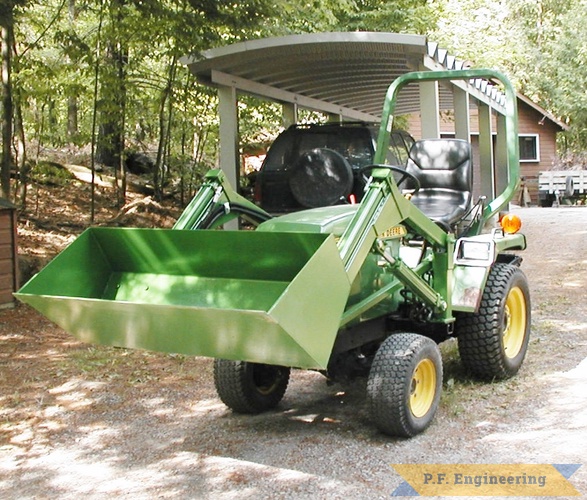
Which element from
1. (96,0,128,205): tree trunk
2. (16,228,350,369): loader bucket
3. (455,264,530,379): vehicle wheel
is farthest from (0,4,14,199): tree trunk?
(455,264,530,379): vehicle wheel

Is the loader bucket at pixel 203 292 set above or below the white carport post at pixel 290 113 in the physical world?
below

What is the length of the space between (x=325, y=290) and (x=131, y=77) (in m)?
9.26

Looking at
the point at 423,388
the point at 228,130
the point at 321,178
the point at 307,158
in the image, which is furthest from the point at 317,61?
the point at 423,388

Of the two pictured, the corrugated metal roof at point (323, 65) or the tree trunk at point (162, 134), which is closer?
the corrugated metal roof at point (323, 65)

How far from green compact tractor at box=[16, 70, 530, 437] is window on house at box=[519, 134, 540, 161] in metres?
27.6

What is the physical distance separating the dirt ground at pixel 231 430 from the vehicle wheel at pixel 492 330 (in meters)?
0.14

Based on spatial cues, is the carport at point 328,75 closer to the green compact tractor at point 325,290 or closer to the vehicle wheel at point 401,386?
the green compact tractor at point 325,290

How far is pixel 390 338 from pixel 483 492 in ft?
3.56

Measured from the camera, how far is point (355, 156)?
9352 mm

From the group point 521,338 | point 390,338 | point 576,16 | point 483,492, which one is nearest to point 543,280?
point 521,338

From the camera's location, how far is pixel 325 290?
12.1 feet

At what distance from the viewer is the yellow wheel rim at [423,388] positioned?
176 inches

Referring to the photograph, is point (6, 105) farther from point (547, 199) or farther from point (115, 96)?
point (547, 199)

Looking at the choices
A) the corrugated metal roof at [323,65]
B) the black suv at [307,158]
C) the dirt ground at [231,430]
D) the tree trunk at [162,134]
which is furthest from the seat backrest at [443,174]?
the tree trunk at [162,134]
